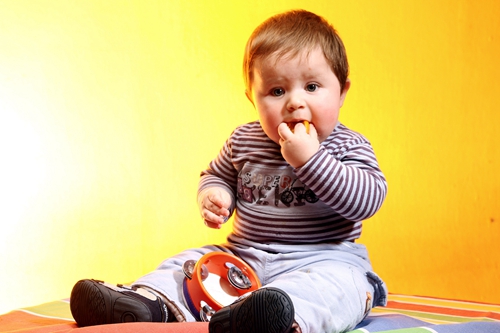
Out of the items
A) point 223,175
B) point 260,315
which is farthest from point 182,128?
point 260,315

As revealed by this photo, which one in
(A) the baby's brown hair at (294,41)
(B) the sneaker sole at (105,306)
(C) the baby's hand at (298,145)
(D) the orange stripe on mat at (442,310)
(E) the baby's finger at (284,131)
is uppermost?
(A) the baby's brown hair at (294,41)

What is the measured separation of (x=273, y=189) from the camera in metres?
1.13

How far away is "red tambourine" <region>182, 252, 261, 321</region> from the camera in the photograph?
1.00 metres

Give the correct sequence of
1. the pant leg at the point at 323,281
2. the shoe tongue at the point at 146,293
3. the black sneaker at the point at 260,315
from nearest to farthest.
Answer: the black sneaker at the point at 260,315, the pant leg at the point at 323,281, the shoe tongue at the point at 146,293

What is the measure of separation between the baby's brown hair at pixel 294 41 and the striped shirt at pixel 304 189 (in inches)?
4.6

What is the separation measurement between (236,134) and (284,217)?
22 centimetres

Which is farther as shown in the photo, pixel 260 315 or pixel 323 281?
pixel 323 281

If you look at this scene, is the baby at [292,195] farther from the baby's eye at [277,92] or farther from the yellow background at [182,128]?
the yellow background at [182,128]

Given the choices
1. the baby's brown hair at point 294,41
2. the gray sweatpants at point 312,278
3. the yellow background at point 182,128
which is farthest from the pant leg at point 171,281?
the yellow background at point 182,128

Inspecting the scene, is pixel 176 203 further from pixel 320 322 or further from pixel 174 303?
pixel 320 322

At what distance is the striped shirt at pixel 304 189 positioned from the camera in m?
1.02

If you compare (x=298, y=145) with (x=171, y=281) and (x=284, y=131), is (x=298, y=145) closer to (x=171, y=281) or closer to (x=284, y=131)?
(x=284, y=131)

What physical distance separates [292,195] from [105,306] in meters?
0.37

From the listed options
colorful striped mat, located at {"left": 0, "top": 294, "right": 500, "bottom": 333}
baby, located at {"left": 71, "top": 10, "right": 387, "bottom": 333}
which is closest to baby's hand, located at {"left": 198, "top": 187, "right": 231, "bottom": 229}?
baby, located at {"left": 71, "top": 10, "right": 387, "bottom": 333}
